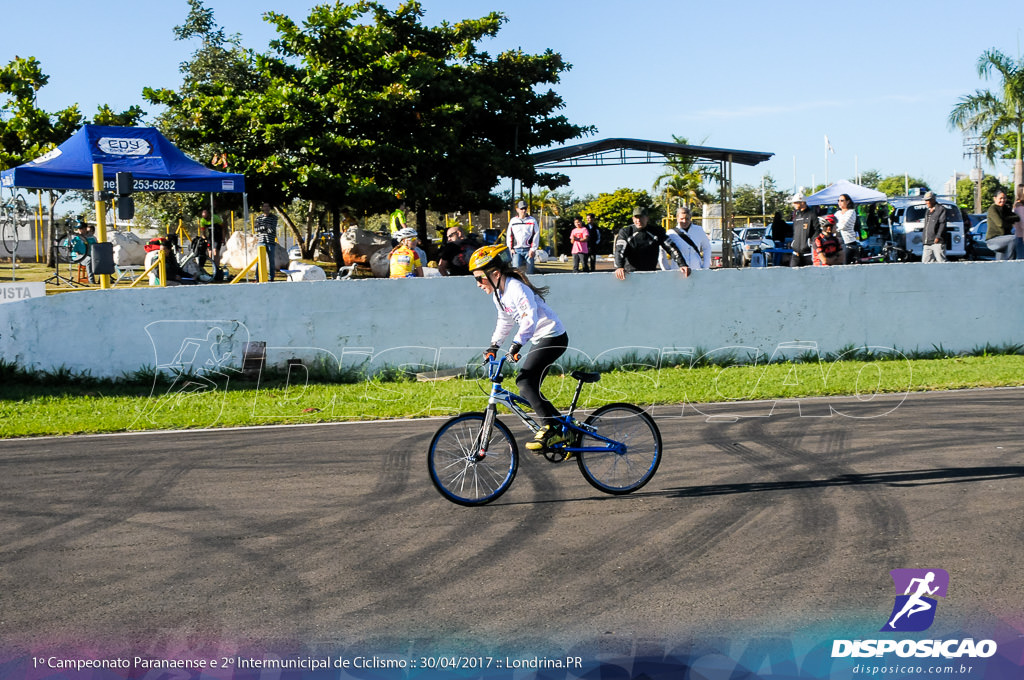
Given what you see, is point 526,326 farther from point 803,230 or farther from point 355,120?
point 355,120

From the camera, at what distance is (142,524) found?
6.91 metres

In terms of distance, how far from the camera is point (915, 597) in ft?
16.6

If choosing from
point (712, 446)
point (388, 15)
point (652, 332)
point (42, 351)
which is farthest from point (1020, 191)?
point (388, 15)

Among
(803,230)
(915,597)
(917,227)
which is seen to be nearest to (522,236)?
(803,230)

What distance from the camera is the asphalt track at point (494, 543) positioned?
16.1ft

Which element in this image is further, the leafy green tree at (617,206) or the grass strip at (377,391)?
the leafy green tree at (617,206)

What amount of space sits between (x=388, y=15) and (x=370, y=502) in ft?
84.8

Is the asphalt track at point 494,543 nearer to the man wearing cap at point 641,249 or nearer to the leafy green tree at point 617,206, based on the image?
the man wearing cap at point 641,249

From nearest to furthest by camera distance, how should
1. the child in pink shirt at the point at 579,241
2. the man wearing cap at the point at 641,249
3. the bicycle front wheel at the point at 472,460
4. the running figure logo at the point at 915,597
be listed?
the running figure logo at the point at 915,597 → the bicycle front wheel at the point at 472,460 → the man wearing cap at the point at 641,249 → the child in pink shirt at the point at 579,241

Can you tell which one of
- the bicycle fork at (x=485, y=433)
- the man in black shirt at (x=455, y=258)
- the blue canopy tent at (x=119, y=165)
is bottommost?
the bicycle fork at (x=485, y=433)

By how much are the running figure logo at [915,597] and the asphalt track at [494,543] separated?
0.22 ft

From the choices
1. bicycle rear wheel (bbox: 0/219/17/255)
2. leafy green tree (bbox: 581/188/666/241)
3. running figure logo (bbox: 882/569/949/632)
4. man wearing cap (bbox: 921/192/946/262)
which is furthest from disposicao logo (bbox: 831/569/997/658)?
leafy green tree (bbox: 581/188/666/241)

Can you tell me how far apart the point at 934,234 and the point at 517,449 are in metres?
12.7

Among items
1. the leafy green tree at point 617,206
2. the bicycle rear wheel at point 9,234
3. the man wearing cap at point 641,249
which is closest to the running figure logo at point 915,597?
the man wearing cap at point 641,249
